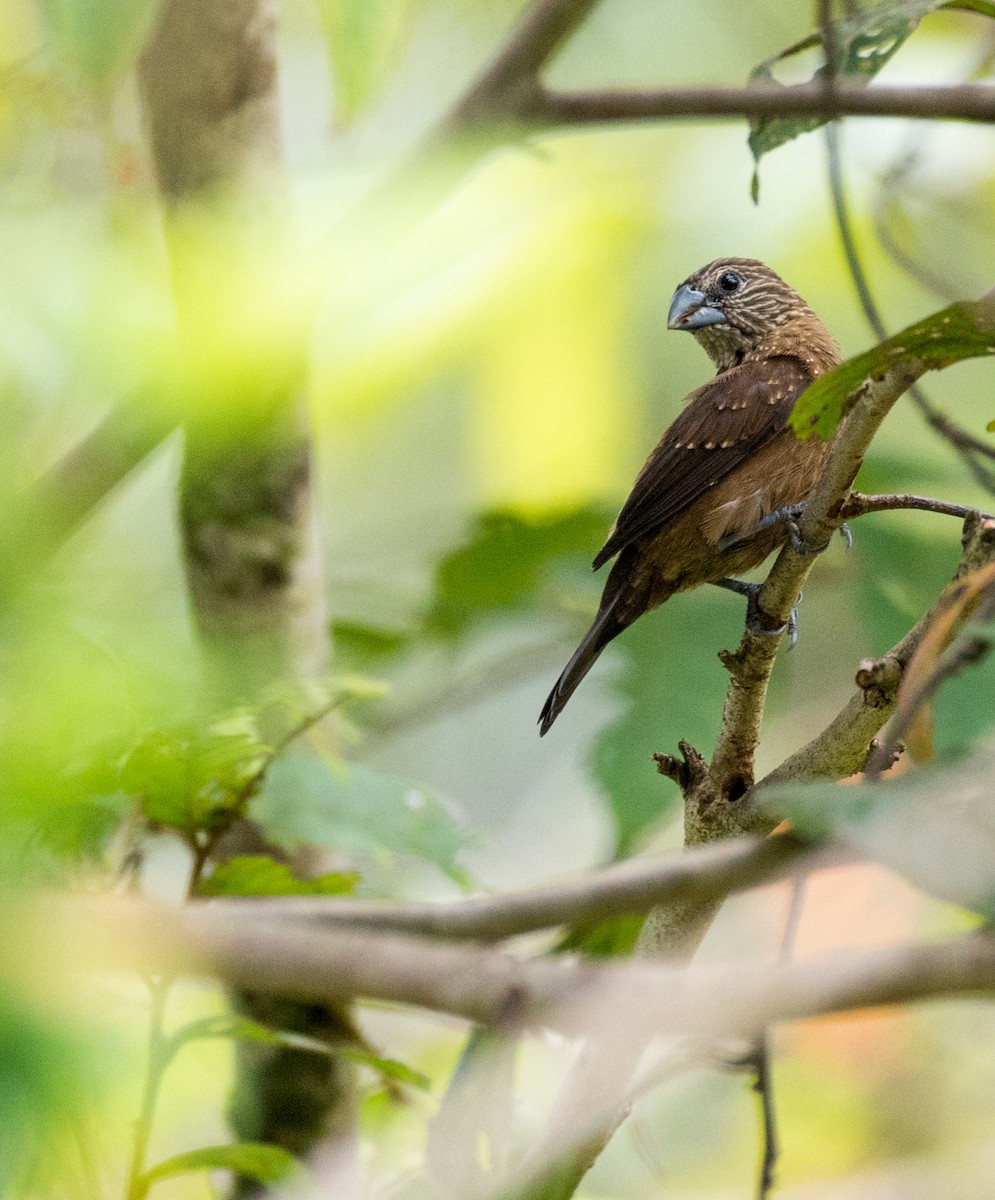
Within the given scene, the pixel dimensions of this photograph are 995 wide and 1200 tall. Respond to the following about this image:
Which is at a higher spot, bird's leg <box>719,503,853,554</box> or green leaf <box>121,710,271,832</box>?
bird's leg <box>719,503,853,554</box>

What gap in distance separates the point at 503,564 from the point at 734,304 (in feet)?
2.90

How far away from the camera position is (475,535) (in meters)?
3.33

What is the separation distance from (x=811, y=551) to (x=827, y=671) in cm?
228

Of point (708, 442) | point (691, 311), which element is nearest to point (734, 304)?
point (691, 311)

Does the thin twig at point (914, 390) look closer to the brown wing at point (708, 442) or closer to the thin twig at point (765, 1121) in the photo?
the brown wing at point (708, 442)

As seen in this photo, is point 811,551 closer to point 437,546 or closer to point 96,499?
point 96,499

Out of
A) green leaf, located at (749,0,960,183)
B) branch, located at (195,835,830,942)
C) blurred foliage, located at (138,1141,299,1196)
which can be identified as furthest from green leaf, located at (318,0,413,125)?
blurred foliage, located at (138,1141,299,1196)

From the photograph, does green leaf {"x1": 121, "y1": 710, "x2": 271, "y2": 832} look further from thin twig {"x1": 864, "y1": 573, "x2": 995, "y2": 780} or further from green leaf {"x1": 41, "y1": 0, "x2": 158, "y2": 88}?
thin twig {"x1": 864, "y1": 573, "x2": 995, "y2": 780}

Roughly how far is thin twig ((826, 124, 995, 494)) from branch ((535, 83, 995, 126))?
9cm

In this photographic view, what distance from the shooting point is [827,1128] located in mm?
4441

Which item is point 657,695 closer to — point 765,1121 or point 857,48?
point 765,1121

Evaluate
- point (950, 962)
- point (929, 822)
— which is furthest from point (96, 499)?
point (950, 962)

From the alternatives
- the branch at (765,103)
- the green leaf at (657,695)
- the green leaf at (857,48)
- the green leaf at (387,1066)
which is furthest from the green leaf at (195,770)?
the branch at (765,103)

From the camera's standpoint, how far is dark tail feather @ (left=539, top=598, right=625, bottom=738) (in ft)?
8.41
